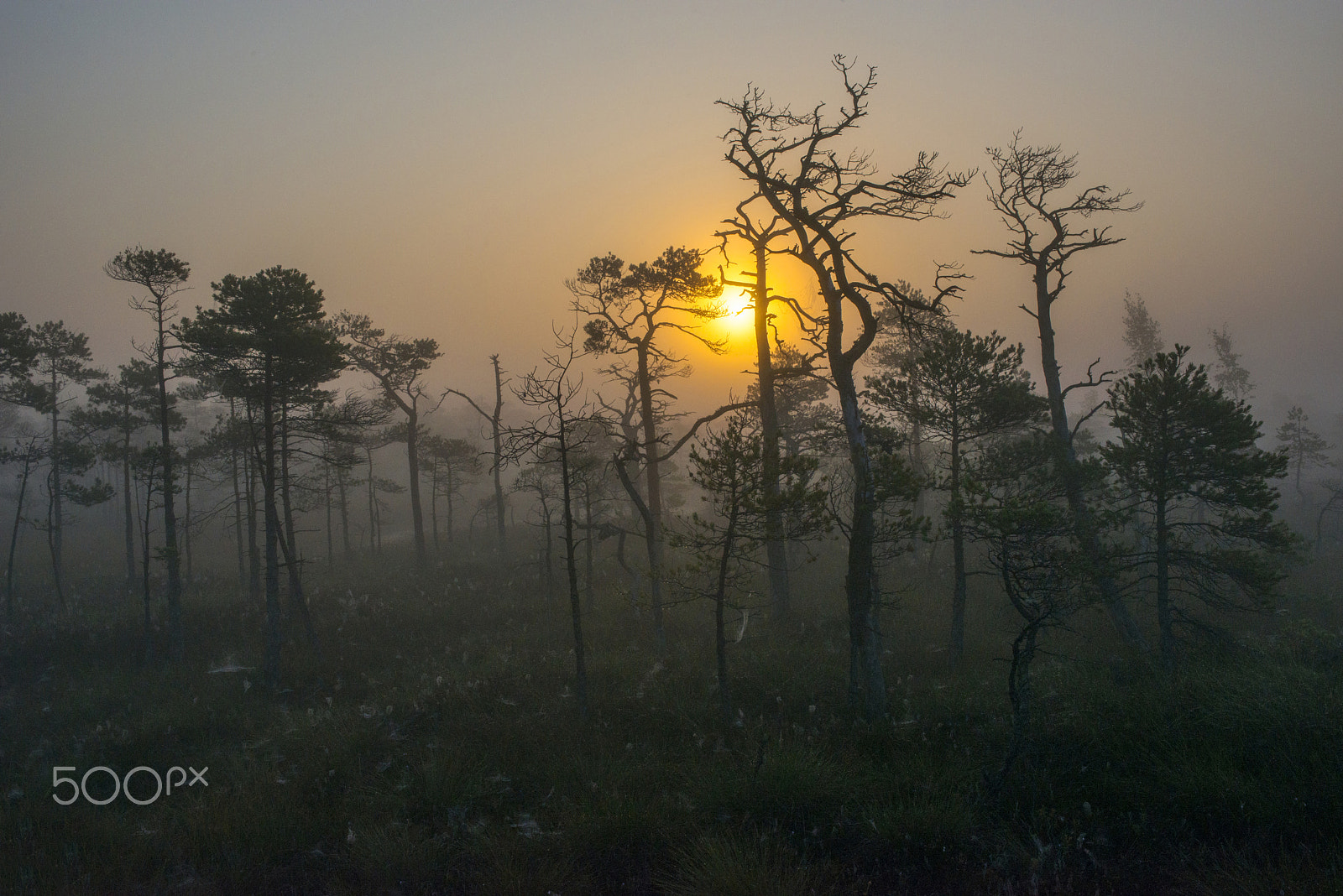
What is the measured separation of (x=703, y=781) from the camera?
801 centimetres

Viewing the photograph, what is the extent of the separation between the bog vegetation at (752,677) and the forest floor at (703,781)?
56 millimetres

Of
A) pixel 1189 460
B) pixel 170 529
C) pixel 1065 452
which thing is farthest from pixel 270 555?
pixel 1189 460

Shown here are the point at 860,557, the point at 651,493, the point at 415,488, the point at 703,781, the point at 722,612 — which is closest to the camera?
the point at 703,781

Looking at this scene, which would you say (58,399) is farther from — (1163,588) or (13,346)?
(1163,588)

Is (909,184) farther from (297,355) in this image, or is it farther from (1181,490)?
(297,355)

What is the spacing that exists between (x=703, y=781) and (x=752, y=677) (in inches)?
195

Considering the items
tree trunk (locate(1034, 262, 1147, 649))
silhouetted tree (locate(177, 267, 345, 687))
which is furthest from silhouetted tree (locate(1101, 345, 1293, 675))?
silhouetted tree (locate(177, 267, 345, 687))

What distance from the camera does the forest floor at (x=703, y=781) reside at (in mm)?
6090

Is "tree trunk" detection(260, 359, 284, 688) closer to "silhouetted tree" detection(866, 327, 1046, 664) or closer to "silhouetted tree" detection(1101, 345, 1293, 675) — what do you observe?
"silhouetted tree" detection(866, 327, 1046, 664)

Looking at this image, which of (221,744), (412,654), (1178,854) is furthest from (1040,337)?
(221,744)

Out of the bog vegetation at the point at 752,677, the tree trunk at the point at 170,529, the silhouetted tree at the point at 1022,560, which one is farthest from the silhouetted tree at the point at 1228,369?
the tree trunk at the point at 170,529

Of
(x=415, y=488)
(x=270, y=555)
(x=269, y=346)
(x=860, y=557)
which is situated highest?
(x=269, y=346)

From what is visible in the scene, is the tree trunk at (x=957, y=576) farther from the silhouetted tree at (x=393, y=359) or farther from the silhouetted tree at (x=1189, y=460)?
the silhouetted tree at (x=393, y=359)

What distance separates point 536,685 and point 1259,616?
2431 cm
